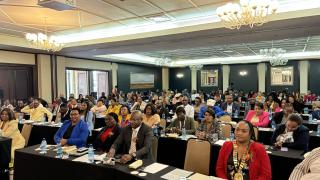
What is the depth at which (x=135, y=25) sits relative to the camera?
24.5ft

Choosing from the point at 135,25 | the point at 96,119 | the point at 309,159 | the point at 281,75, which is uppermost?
the point at 135,25

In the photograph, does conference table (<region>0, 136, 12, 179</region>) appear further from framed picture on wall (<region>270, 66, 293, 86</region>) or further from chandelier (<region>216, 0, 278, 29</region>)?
framed picture on wall (<region>270, 66, 293, 86</region>)

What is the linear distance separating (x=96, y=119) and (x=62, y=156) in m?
4.50

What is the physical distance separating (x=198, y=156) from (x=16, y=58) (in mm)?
9560

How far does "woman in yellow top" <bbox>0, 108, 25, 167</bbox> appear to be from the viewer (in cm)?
498

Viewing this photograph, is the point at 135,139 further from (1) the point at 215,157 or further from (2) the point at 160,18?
(2) the point at 160,18

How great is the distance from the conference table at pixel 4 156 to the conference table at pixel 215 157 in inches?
110

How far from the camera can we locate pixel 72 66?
1275 cm

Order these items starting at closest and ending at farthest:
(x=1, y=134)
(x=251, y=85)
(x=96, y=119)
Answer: (x=1, y=134) → (x=96, y=119) → (x=251, y=85)

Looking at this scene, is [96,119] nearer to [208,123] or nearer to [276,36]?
[208,123]

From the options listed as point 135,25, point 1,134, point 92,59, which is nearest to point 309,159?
point 1,134

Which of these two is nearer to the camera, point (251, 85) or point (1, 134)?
point (1, 134)

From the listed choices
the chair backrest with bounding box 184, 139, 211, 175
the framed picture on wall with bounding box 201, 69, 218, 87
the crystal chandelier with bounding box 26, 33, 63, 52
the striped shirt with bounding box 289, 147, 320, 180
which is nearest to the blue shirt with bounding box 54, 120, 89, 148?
the chair backrest with bounding box 184, 139, 211, 175

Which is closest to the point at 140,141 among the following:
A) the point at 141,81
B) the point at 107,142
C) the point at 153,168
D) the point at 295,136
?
the point at 107,142
